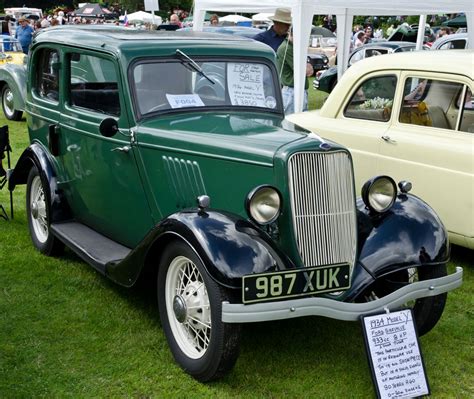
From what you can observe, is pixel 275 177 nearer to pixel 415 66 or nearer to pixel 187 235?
Result: pixel 187 235

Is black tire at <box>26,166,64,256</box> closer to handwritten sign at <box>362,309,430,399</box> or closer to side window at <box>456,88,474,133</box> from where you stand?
handwritten sign at <box>362,309,430,399</box>

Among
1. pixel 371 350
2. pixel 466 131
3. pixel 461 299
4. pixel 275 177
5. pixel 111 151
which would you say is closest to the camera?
pixel 371 350

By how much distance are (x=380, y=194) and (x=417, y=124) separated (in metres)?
2.01

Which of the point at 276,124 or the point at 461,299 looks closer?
the point at 276,124

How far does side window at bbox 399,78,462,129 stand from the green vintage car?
1428mm

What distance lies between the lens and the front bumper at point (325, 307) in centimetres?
320

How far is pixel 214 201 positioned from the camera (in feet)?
13.1

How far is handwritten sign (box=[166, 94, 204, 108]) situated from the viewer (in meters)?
4.45

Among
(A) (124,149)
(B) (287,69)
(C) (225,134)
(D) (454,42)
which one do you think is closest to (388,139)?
(C) (225,134)

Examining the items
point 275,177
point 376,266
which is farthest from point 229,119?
point 376,266

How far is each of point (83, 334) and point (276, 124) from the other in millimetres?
1794

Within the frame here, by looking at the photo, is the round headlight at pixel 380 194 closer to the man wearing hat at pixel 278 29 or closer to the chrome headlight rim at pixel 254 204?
the chrome headlight rim at pixel 254 204

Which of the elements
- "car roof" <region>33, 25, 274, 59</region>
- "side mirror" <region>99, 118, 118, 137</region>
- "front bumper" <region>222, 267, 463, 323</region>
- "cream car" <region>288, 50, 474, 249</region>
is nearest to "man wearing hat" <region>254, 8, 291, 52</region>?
"cream car" <region>288, 50, 474, 249</region>

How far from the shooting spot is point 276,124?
4398 mm
